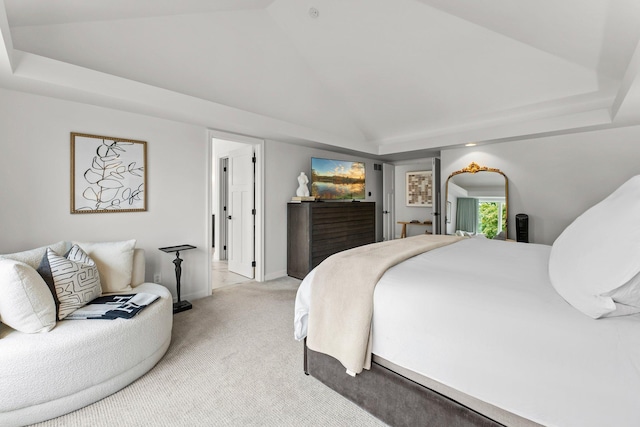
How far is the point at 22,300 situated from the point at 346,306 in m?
1.88

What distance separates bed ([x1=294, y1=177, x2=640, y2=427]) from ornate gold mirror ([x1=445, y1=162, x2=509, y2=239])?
3.08 m

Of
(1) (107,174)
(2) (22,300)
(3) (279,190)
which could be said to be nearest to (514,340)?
(2) (22,300)

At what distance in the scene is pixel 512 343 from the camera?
1098 mm

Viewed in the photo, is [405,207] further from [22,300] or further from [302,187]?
[22,300]

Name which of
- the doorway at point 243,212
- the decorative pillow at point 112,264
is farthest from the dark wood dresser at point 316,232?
the decorative pillow at point 112,264

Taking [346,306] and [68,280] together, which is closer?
[346,306]

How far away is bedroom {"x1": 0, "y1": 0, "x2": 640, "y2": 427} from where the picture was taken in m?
2.40

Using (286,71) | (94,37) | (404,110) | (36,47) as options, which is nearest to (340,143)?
(404,110)

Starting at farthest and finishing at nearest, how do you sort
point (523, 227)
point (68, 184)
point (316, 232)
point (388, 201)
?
point (388, 201) → point (316, 232) → point (523, 227) → point (68, 184)

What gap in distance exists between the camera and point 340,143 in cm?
490

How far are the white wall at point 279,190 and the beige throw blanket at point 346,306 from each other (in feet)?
8.84

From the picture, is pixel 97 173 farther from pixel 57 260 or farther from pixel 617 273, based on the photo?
pixel 617 273

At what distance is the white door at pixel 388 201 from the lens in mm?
6539

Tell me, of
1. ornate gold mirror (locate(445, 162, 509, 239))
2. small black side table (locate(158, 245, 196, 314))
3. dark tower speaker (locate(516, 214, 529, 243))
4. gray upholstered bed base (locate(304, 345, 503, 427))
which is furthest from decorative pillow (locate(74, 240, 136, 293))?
dark tower speaker (locate(516, 214, 529, 243))
